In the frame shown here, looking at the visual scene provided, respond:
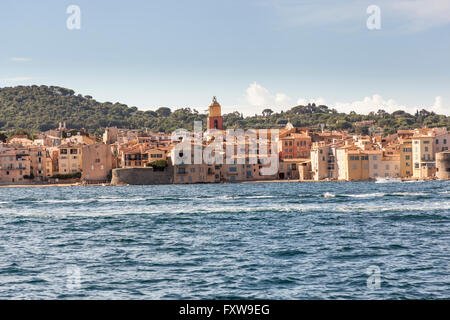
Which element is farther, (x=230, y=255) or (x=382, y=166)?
(x=382, y=166)

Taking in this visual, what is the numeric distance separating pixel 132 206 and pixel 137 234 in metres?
18.0

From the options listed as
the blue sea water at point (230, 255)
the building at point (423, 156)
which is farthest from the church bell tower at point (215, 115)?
the blue sea water at point (230, 255)

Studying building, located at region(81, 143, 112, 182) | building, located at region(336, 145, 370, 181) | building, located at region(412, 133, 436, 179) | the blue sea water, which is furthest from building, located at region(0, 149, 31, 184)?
the blue sea water

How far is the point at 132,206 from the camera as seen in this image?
145ft

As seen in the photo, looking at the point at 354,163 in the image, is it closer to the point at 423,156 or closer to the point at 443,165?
the point at 423,156

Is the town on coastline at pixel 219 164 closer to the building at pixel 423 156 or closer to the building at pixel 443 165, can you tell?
the building at pixel 423 156

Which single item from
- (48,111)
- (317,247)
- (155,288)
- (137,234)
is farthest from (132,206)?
(48,111)

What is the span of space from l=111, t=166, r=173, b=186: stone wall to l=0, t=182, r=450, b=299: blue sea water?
184 ft

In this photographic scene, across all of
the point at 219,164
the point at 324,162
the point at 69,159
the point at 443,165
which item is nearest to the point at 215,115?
the point at 219,164

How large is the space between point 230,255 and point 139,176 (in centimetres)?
7419

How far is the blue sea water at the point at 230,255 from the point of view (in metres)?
13.9

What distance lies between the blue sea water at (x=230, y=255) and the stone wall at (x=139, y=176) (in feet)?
184

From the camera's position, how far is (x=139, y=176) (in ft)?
303

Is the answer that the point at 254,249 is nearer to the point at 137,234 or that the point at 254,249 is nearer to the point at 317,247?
the point at 317,247
